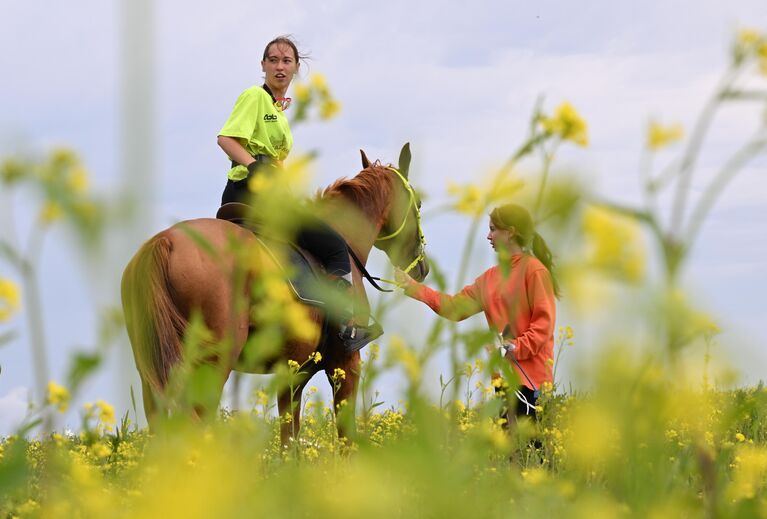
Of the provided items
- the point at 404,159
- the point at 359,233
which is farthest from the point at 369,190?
the point at 404,159

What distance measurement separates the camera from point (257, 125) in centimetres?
570

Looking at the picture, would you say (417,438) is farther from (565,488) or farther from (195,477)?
(565,488)

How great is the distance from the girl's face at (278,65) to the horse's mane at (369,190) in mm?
791

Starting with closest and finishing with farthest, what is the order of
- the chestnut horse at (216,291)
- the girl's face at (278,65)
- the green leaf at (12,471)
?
the green leaf at (12,471), the chestnut horse at (216,291), the girl's face at (278,65)

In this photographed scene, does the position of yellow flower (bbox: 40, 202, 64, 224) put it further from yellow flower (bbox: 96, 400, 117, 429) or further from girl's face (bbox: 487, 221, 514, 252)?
girl's face (bbox: 487, 221, 514, 252)

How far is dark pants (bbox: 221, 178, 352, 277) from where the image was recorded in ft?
18.0

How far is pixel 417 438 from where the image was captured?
3.42ft

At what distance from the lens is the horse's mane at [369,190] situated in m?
5.95

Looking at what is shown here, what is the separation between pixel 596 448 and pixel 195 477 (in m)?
0.63

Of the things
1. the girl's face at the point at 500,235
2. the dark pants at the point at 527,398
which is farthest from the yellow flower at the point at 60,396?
the dark pants at the point at 527,398

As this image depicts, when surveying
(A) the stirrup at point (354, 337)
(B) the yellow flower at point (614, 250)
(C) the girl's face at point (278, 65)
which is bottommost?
(A) the stirrup at point (354, 337)

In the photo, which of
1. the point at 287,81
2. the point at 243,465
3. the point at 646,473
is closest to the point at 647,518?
the point at 646,473

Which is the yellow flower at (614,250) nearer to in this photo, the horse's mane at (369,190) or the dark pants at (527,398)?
the dark pants at (527,398)

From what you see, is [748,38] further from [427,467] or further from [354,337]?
[354,337]
